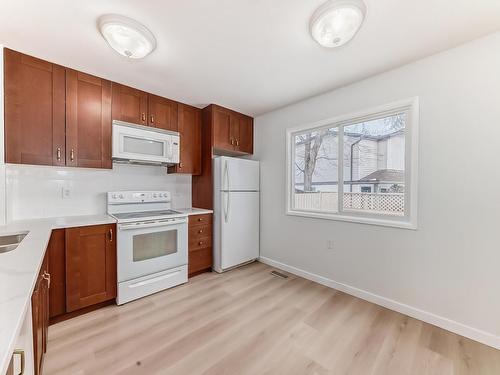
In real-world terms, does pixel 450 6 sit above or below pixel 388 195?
above

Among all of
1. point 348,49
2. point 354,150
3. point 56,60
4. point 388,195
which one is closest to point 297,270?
point 388,195

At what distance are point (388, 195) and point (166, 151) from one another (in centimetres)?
269

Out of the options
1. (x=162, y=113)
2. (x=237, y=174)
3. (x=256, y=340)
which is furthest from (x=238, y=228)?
(x=162, y=113)

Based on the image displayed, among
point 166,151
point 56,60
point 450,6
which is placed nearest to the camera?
point 450,6

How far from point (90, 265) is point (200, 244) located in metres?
1.27

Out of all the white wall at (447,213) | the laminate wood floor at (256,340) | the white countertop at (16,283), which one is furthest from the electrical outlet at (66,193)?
the white wall at (447,213)

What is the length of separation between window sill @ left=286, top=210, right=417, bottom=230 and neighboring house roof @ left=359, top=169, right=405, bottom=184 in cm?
42

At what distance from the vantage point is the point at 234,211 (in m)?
3.27

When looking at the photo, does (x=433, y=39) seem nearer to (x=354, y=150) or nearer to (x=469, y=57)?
(x=469, y=57)

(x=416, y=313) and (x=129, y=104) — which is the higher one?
(x=129, y=104)

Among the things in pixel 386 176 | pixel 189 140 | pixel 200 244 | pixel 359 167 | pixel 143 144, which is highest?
pixel 189 140

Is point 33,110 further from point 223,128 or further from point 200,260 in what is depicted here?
point 200,260

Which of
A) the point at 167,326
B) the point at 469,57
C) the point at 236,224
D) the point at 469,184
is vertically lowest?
the point at 167,326

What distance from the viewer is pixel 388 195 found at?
2.37 m
